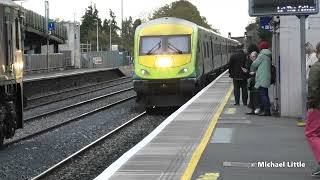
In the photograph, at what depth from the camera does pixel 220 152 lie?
9.52 meters

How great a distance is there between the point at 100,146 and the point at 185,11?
103m

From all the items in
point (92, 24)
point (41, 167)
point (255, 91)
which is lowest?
point (41, 167)

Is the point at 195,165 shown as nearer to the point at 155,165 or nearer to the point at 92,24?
the point at 155,165

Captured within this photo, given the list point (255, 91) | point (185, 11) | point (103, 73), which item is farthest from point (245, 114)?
point (185, 11)

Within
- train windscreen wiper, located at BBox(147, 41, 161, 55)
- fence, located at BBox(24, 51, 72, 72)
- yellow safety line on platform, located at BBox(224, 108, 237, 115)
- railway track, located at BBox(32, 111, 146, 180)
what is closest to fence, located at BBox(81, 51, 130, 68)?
fence, located at BBox(24, 51, 72, 72)

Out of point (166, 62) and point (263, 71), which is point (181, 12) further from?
point (263, 71)

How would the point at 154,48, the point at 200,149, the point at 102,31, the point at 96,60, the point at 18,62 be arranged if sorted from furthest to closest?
the point at 102,31, the point at 96,60, the point at 154,48, the point at 18,62, the point at 200,149

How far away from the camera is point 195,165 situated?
332 inches

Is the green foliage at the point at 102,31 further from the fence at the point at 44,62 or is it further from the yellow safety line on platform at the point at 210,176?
the yellow safety line on platform at the point at 210,176

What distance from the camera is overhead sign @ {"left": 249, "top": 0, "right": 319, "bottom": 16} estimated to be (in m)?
11.6

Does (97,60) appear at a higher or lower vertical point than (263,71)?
higher

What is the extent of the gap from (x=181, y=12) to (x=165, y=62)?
94.9 m

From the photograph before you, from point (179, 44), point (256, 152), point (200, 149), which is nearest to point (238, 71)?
point (179, 44)

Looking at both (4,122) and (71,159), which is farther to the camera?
(4,122)
